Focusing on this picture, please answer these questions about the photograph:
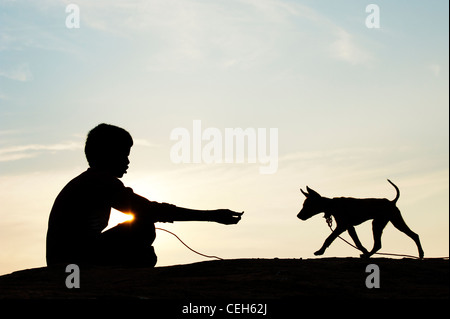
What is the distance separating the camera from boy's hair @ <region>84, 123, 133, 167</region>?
30.1ft

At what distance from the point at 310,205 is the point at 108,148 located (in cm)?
739

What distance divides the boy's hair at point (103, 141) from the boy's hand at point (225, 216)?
1.45m

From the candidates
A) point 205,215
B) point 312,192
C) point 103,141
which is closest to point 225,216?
point 205,215

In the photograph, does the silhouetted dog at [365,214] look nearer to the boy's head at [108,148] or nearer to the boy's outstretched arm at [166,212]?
the boy's outstretched arm at [166,212]

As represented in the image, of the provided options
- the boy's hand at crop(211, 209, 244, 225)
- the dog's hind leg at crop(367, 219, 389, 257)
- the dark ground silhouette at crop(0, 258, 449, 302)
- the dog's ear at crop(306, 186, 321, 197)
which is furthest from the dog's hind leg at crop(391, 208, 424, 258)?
the boy's hand at crop(211, 209, 244, 225)

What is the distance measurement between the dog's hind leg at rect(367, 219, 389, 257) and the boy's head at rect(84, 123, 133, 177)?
6.45 m

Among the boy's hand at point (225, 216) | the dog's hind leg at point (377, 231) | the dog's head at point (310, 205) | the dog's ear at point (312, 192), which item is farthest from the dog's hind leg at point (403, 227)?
the boy's hand at point (225, 216)

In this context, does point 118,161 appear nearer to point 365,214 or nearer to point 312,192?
point 365,214

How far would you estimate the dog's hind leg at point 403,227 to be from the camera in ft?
47.3

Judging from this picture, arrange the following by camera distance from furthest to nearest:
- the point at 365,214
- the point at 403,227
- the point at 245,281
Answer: the point at 403,227, the point at 365,214, the point at 245,281

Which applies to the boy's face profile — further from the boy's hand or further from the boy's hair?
the boy's hand

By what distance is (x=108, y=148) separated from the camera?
9.19 metres
